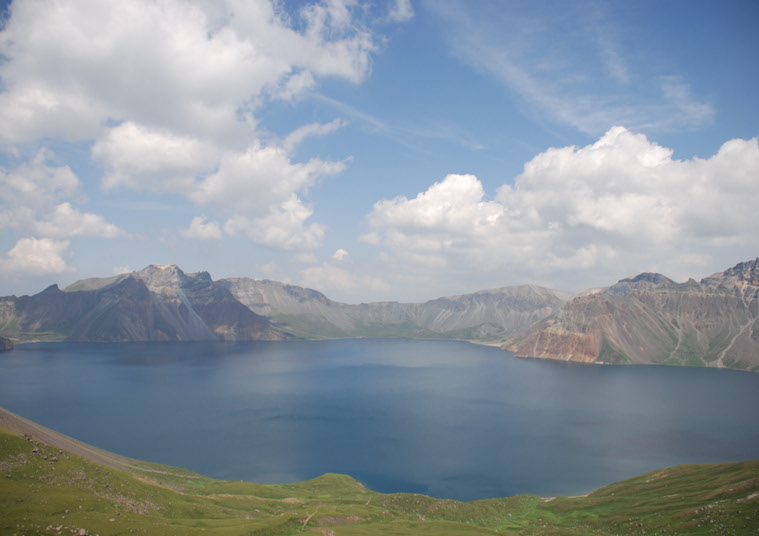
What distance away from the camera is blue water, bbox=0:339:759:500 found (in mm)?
89750

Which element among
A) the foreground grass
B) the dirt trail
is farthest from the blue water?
the dirt trail

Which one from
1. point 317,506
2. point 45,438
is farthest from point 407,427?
point 45,438

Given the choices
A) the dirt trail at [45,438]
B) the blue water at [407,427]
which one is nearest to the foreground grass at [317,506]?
the dirt trail at [45,438]

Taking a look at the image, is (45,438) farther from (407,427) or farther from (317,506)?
(407,427)

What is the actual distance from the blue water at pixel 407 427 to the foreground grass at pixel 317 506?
42.6 ft

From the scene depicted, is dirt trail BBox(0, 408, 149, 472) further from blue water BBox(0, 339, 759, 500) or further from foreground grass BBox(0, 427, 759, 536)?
blue water BBox(0, 339, 759, 500)

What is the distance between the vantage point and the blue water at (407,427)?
294ft

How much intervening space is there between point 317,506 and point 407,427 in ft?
226

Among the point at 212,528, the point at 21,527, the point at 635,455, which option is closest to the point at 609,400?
the point at 635,455

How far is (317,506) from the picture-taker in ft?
184

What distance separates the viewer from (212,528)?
4009cm

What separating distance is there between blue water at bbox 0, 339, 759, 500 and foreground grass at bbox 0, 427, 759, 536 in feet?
42.6

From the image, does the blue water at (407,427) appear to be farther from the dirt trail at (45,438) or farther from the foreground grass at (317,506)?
the dirt trail at (45,438)

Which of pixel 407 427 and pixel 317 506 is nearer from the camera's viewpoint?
pixel 317 506
